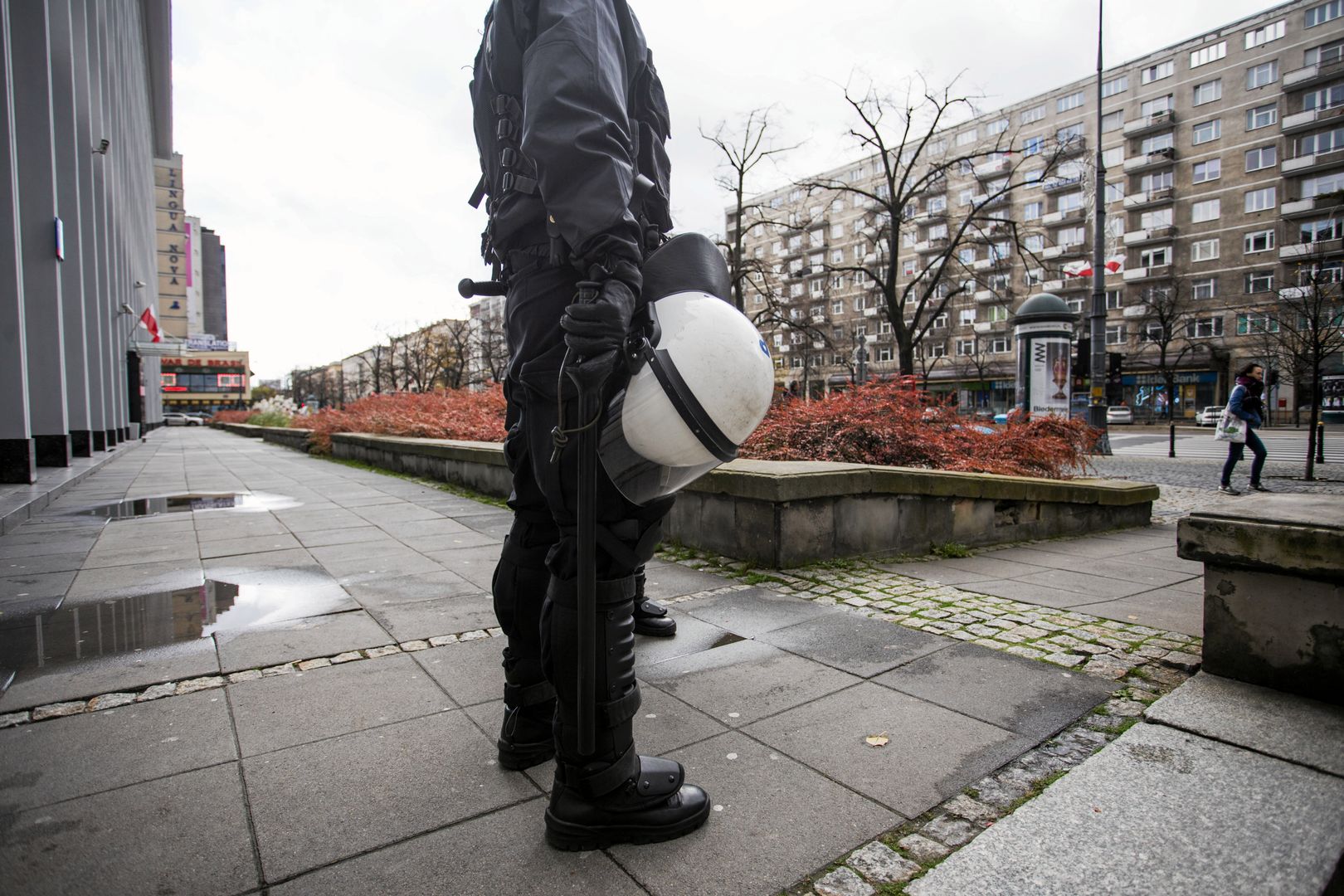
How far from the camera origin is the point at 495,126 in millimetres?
2125

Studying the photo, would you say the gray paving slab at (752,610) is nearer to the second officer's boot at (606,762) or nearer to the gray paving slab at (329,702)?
the gray paving slab at (329,702)

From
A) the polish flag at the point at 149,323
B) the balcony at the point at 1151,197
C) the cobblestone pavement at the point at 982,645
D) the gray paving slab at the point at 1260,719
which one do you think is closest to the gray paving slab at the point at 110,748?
the cobblestone pavement at the point at 982,645

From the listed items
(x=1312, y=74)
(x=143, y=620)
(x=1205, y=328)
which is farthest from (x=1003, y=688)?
(x=1312, y=74)

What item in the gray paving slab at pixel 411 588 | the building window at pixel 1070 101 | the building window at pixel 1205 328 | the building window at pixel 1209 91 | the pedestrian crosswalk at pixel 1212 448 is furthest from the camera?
the building window at pixel 1070 101

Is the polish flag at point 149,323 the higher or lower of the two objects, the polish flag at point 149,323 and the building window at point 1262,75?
the lower

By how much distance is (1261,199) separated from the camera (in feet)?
158

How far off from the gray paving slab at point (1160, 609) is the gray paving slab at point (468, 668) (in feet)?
10.3

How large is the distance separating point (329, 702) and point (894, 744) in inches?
79.1

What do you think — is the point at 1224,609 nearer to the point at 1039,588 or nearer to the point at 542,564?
the point at 1039,588

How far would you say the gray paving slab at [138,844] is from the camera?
5.18 ft

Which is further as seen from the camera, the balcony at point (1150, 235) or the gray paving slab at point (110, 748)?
the balcony at point (1150, 235)

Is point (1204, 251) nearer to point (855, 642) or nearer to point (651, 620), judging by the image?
point (855, 642)

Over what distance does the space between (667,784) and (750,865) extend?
0.93 ft

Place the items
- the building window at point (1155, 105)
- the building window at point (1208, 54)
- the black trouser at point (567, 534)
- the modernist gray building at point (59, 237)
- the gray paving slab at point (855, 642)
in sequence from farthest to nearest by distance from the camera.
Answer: the building window at point (1155, 105)
the building window at point (1208, 54)
the modernist gray building at point (59, 237)
the gray paving slab at point (855, 642)
the black trouser at point (567, 534)
